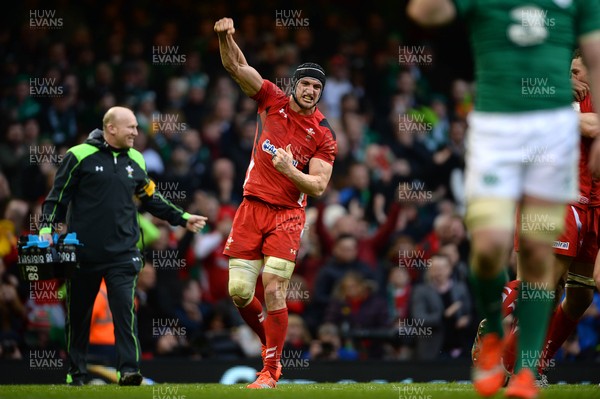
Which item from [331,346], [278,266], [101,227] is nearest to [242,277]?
[278,266]

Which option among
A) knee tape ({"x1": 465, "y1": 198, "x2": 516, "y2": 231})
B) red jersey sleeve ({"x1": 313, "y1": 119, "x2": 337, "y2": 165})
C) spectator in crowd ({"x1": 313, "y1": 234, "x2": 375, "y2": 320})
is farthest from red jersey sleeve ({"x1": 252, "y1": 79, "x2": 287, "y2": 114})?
spectator in crowd ({"x1": 313, "y1": 234, "x2": 375, "y2": 320})

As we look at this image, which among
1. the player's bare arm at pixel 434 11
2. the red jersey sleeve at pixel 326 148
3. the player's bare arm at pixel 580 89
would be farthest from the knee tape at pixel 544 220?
the red jersey sleeve at pixel 326 148

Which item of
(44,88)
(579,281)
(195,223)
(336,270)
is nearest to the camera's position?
(579,281)

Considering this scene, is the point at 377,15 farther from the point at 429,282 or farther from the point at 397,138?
the point at 429,282

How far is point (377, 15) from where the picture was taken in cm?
1872

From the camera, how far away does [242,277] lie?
8.74 metres

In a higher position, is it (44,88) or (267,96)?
(44,88)

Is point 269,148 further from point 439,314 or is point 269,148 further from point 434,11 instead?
point 439,314

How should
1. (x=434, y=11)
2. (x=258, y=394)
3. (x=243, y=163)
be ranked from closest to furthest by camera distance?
(x=434, y=11), (x=258, y=394), (x=243, y=163)

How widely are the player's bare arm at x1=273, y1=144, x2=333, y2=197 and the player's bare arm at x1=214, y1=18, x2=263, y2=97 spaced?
68cm

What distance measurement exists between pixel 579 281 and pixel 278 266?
248 cm

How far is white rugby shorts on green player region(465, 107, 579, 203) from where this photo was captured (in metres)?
5.59

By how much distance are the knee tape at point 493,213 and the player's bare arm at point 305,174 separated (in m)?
3.01

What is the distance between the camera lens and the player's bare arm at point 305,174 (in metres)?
8.41
